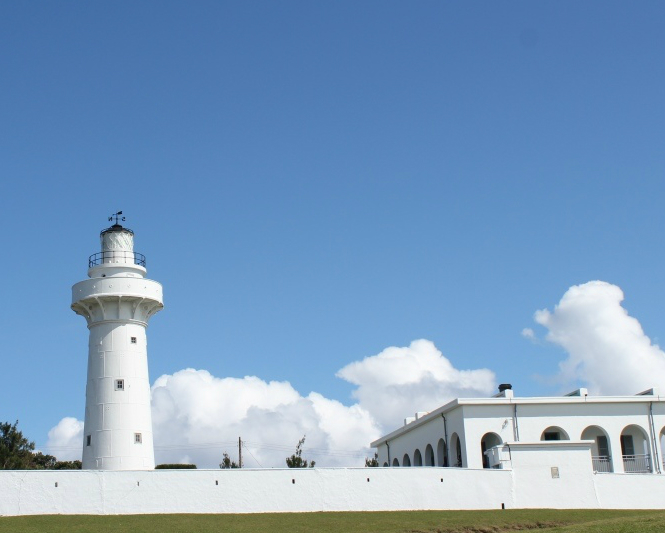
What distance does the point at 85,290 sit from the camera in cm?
4272

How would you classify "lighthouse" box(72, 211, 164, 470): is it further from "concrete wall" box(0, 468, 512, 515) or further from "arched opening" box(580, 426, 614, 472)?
"arched opening" box(580, 426, 614, 472)

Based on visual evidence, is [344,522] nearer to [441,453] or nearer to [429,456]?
[441,453]

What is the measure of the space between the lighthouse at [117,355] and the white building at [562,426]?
538 inches

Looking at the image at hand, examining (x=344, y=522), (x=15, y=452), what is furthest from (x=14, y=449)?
(x=344, y=522)

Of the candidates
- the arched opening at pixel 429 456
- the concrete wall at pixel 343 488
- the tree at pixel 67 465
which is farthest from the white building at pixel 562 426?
the tree at pixel 67 465

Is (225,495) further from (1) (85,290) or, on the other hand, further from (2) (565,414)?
(2) (565,414)

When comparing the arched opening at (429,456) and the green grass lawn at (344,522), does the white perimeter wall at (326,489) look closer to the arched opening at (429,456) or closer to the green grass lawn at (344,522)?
the green grass lawn at (344,522)

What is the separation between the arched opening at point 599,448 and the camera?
44.9 metres

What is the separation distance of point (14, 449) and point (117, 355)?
647 inches

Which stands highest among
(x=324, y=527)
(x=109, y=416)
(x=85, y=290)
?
(x=85, y=290)

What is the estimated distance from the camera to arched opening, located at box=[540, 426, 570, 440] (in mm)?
44759

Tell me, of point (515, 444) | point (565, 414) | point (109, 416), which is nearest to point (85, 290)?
point (109, 416)

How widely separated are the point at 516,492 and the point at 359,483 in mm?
6422

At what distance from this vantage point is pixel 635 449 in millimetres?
46438
